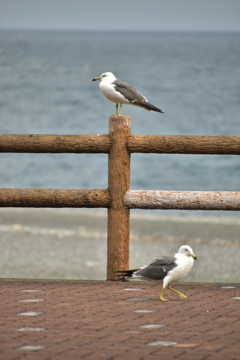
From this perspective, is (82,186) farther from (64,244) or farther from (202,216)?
(64,244)

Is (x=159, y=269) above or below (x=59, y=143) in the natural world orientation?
below

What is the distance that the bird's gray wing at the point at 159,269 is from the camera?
5332mm

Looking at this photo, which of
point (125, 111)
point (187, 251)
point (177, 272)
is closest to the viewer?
point (177, 272)

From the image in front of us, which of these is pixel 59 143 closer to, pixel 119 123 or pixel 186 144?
pixel 119 123

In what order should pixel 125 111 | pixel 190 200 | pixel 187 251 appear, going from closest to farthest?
pixel 187 251 → pixel 190 200 → pixel 125 111

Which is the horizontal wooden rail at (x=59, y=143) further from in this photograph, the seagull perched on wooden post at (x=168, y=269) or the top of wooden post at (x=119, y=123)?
the seagull perched on wooden post at (x=168, y=269)

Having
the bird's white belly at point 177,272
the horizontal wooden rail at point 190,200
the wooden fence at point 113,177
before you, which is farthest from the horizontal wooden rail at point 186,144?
the bird's white belly at point 177,272

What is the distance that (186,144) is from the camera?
20.4ft

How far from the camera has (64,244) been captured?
1230 centimetres

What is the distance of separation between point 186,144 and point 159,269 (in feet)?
4.33

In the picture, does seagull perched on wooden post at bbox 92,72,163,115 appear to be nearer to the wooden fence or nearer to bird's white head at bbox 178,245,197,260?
the wooden fence

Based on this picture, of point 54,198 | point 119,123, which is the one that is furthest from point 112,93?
point 54,198

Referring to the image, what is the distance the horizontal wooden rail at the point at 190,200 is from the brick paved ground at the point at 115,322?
0.66m

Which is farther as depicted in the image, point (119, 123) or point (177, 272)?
point (119, 123)
